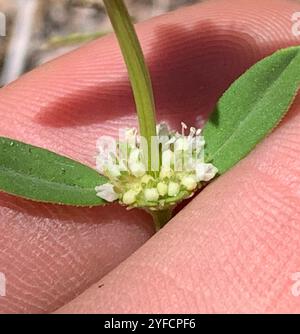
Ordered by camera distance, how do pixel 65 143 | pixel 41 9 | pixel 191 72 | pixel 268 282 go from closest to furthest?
pixel 268 282 → pixel 65 143 → pixel 191 72 → pixel 41 9

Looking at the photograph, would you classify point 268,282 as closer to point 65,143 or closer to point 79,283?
point 79,283

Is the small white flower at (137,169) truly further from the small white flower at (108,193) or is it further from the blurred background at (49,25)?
the blurred background at (49,25)

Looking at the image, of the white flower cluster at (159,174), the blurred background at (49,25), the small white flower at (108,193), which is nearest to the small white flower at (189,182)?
the white flower cluster at (159,174)

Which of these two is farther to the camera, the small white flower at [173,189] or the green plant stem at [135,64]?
the small white flower at [173,189]

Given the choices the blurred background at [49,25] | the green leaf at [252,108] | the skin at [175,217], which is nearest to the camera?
the skin at [175,217]

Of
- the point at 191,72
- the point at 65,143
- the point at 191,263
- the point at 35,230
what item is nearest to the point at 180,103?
the point at 191,72

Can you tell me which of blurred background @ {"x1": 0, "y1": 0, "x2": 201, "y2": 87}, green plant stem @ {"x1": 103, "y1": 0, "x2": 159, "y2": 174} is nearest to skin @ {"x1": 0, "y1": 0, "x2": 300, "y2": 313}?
green plant stem @ {"x1": 103, "y1": 0, "x2": 159, "y2": 174}

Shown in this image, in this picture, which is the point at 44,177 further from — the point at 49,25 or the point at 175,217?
the point at 49,25
